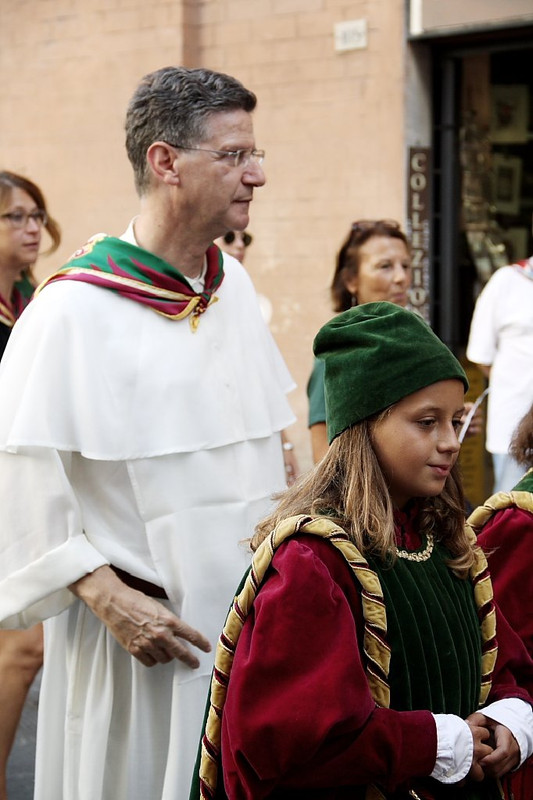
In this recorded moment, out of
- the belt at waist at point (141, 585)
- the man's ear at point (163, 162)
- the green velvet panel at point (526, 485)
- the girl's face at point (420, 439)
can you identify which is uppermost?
the man's ear at point (163, 162)

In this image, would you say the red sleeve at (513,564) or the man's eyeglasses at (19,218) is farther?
the man's eyeglasses at (19,218)

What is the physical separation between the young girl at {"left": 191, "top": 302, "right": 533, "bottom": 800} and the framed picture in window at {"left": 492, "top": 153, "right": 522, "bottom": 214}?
603cm

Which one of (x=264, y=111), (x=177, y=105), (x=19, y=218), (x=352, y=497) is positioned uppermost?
(x=264, y=111)

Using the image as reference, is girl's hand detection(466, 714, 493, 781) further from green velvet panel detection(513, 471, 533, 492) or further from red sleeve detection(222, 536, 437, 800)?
green velvet panel detection(513, 471, 533, 492)

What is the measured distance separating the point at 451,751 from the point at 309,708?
307 millimetres

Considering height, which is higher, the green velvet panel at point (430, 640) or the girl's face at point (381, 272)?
the girl's face at point (381, 272)

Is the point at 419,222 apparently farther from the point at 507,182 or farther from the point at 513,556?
the point at 513,556

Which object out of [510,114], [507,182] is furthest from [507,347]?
[510,114]

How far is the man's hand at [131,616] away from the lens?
116 inches

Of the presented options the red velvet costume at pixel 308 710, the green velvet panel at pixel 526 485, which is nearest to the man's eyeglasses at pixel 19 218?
the green velvet panel at pixel 526 485

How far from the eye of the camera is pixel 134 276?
3.22 m

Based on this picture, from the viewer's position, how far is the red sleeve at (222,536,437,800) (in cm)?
209

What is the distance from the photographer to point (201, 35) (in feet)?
27.1

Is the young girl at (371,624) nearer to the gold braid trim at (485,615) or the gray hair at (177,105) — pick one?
the gold braid trim at (485,615)
